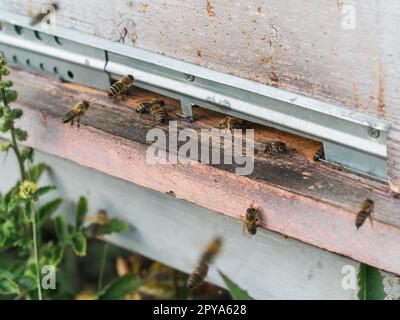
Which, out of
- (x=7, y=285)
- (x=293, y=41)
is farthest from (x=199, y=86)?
(x=7, y=285)

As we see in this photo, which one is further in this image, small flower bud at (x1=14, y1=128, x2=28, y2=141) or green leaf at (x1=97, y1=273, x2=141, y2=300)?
green leaf at (x1=97, y1=273, x2=141, y2=300)

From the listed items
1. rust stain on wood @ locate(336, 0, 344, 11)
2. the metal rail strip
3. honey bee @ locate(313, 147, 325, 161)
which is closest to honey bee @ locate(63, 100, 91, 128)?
the metal rail strip

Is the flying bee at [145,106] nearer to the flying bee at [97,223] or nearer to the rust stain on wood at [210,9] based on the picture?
the rust stain on wood at [210,9]

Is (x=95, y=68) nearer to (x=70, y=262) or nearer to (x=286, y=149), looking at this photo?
(x=286, y=149)

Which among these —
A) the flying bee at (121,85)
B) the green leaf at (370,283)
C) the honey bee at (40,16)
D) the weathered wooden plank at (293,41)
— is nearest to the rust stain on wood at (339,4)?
the weathered wooden plank at (293,41)

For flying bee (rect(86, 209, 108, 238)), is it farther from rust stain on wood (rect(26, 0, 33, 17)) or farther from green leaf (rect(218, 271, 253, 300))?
rust stain on wood (rect(26, 0, 33, 17))

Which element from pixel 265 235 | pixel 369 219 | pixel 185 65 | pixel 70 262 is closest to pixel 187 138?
pixel 185 65
